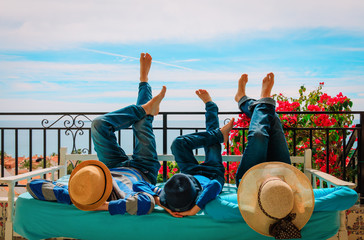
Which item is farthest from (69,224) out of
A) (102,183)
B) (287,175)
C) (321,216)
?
(321,216)

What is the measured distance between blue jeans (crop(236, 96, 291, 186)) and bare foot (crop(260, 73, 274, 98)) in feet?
0.34

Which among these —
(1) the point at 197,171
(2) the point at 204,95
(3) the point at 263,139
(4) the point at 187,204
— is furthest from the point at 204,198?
(2) the point at 204,95

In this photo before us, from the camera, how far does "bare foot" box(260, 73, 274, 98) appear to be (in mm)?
2401

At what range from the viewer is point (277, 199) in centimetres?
154

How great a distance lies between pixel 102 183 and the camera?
72.0 inches

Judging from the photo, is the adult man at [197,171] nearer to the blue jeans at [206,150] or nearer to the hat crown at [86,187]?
the blue jeans at [206,150]

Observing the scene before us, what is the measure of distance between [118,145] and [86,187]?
0.70 m

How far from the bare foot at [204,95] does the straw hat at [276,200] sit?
1027 mm

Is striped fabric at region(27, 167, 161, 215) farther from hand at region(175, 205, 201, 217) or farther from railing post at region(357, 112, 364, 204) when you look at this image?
railing post at region(357, 112, 364, 204)

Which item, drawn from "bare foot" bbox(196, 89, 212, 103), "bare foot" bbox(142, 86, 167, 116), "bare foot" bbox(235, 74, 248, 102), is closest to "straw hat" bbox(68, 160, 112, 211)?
"bare foot" bbox(142, 86, 167, 116)

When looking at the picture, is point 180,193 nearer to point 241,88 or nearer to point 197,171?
point 197,171

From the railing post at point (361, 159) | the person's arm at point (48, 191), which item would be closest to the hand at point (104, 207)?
the person's arm at point (48, 191)

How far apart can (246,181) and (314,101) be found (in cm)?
271

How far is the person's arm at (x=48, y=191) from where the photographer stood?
1.89 m
